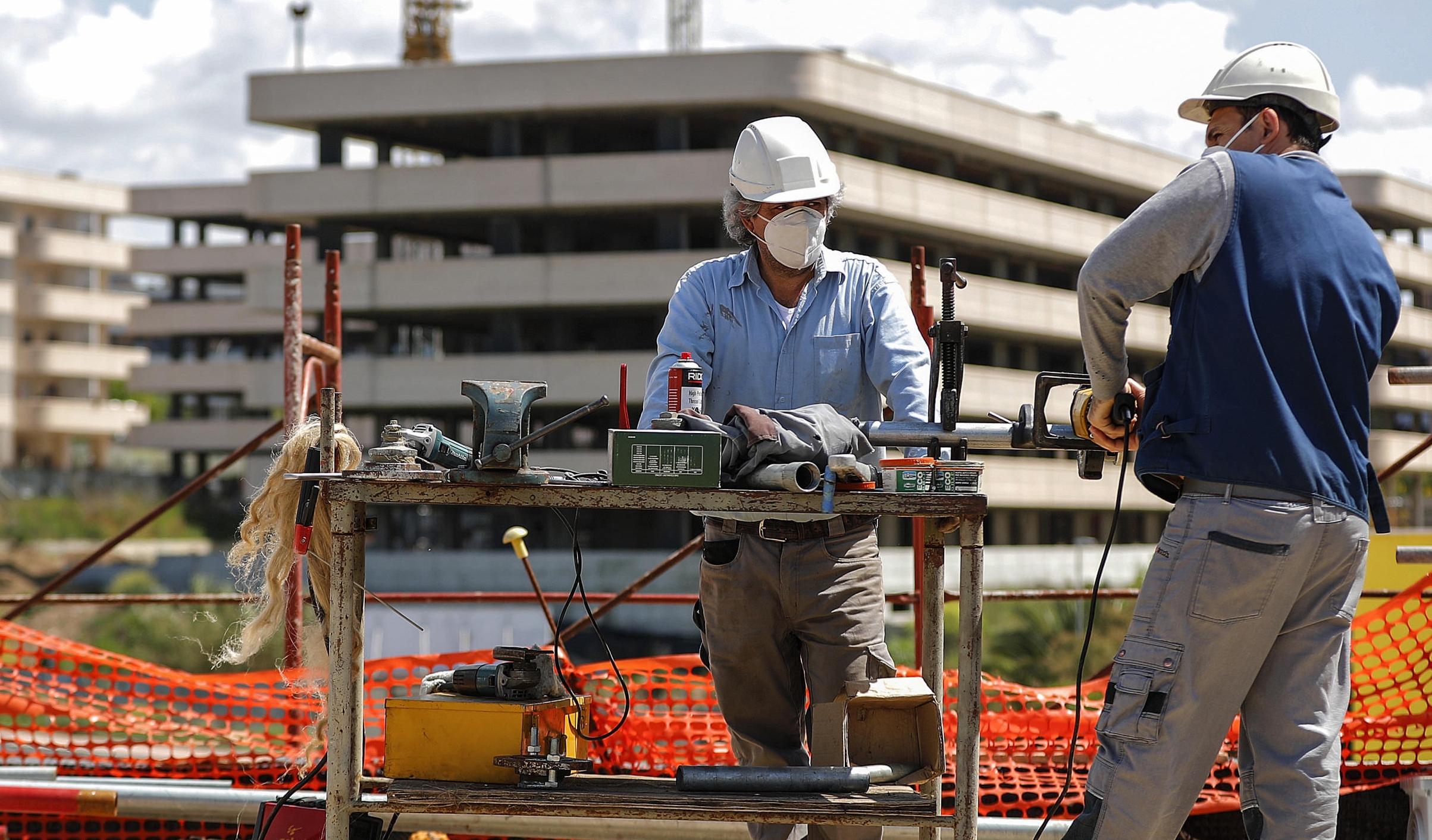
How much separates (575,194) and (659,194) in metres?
2.97

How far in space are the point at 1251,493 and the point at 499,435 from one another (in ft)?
5.33

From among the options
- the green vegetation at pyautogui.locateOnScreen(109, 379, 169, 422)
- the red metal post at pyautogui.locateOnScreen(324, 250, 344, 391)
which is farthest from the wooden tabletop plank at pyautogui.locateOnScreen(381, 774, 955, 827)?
the green vegetation at pyautogui.locateOnScreen(109, 379, 169, 422)

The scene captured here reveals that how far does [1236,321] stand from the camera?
2846 mm

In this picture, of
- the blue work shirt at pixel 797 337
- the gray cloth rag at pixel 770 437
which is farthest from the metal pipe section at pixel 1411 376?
the gray cloth rag at pixel 770 437

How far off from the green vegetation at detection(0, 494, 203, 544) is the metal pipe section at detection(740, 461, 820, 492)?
210ft

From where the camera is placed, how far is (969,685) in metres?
3.12

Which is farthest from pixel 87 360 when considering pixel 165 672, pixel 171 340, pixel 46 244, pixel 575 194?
pixel 165 672

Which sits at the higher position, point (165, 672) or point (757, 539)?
point (757, 539)

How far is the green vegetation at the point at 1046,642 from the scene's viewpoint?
80.4 ft

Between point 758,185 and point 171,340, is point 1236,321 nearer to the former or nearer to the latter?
point 758,185

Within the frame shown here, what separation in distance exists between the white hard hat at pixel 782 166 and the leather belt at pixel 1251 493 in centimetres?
131

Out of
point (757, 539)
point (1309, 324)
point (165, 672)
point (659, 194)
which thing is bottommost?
point (165, 672)

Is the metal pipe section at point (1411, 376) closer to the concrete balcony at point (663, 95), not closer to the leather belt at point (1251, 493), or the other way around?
the leather belt at point (1251, 493)

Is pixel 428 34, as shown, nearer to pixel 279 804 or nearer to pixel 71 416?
pixel 71 416
